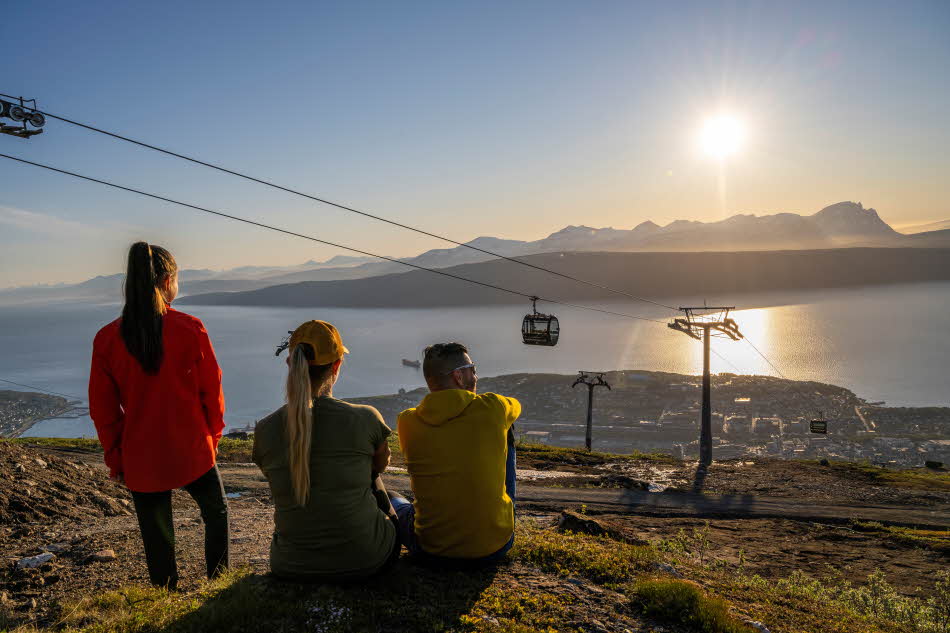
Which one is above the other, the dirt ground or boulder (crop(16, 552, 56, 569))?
boulder (crop(16, 552, 56, 569))

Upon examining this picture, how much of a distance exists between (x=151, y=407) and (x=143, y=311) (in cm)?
60

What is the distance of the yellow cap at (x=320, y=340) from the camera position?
2973 mm

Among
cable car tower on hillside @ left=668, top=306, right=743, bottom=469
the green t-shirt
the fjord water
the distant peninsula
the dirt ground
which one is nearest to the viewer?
the green t-shirt

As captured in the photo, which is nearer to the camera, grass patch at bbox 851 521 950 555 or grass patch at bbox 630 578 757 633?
grass patch at bbox 630 578 757 633

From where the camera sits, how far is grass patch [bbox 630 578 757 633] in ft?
11.8

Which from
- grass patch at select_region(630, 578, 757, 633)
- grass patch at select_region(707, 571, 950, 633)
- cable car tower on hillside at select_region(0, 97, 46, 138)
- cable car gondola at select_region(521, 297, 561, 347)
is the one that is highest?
cable car tower on hillside at select_region(0, 97, 46, 138)

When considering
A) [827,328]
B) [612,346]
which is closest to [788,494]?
[612,346]

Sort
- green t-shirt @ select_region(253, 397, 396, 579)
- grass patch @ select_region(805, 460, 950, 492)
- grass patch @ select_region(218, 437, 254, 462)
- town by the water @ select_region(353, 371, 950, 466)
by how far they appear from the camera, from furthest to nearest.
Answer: town by the water @ select_region(353, 371, 950, 466) < grass patch @ select_region(805, 460, 950, 492) < grass patch @ select_region(218, 437, 254, 462) < green t-shirt @ select_region(253, 397, 396, 579)

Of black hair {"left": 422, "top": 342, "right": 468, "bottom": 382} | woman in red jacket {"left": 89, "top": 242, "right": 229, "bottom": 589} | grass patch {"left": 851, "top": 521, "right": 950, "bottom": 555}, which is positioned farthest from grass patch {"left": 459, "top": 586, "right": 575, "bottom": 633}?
grass patch {"left": 851, "top": 521, "right": 950, "bottom": 555}

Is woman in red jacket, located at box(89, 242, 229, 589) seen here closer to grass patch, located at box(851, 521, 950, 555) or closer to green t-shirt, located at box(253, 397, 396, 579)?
green t-shirt, located at box(253, 397, 396, 579)

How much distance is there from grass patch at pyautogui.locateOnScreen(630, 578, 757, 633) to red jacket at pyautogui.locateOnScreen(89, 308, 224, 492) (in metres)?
3.26

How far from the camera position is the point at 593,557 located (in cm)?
462

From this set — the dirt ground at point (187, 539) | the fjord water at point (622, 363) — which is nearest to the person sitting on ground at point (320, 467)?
the dirt ground at point (187, 539)

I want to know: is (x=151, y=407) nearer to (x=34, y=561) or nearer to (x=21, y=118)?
(x=34, y=561)
